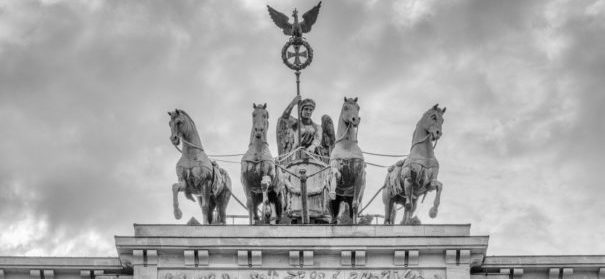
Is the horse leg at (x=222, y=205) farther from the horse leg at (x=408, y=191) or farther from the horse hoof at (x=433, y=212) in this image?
the horse hoof at (x=433, y=212)

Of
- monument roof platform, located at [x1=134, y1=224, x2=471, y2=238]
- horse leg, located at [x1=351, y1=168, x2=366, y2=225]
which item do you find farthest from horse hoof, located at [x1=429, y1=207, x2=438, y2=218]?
horse leg, located at [x1=351, y1=168, x2=366, y2=225]

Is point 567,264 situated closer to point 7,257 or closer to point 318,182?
point 318,182

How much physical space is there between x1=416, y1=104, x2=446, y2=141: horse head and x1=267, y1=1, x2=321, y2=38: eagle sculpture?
8.74 m

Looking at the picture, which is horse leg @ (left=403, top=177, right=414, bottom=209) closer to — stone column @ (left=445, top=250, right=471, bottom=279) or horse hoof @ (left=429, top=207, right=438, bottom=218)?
horse hoof @ (left=429, top=207, right=438, bottom=218)

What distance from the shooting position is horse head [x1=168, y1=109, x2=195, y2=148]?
187ft

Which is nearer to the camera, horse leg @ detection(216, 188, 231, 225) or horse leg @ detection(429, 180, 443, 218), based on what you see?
horse leg @ detection(429, 180, 443, 218)

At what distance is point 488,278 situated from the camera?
2151 inches

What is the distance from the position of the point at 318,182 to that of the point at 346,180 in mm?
4446

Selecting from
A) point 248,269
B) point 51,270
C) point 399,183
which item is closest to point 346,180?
point 399,183

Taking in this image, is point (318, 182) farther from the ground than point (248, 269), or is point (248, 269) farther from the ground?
point (318, 182)

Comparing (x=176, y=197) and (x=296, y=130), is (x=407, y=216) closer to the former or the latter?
(x=176, y=197)

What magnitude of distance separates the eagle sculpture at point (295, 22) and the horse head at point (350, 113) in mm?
7416

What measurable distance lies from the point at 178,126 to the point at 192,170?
1325 millimetres

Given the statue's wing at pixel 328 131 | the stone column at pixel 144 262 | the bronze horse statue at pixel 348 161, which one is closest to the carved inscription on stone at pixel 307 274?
the stone column at pixel 144 262
